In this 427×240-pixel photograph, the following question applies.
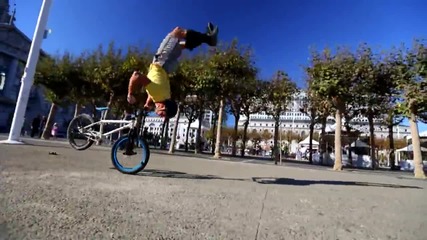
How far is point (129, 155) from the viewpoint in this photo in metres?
5.26

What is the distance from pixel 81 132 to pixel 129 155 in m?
2.21

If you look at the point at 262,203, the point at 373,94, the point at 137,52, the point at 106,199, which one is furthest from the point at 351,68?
the point at 106,199

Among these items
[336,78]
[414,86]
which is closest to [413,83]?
[414,86]

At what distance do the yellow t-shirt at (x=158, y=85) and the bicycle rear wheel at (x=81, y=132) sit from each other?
2.31 meters

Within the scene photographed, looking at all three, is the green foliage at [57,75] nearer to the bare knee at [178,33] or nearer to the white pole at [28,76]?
the white pole at [28,76]

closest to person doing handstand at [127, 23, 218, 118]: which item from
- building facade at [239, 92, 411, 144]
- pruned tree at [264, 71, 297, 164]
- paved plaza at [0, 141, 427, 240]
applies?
paved plaza at [0, 141, 427, 240]

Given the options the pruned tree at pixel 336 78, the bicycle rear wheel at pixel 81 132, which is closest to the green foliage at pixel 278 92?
the pruned tree at pixel 336 78

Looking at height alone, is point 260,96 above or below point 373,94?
above

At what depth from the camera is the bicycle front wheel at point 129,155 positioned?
4.98 meters

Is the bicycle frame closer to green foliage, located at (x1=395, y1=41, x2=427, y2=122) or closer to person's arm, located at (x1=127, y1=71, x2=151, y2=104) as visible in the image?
person's arm, located at (x1=127, y1=71, x2=151, y2=104)

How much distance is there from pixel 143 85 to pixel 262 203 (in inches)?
113

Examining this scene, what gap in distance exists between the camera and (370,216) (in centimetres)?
324

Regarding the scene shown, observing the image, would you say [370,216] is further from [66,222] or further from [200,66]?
[200,66]

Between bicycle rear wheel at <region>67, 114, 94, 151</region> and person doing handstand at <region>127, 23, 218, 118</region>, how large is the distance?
81.5 inches
